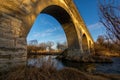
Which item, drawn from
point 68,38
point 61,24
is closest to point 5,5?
point 61,24

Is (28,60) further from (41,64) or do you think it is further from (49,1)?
(49,1)

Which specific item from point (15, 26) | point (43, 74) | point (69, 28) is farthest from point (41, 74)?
point (69, 28)

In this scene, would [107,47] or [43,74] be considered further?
[107,47]

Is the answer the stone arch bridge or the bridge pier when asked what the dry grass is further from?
the stone arch bridge

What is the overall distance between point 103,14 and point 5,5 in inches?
114

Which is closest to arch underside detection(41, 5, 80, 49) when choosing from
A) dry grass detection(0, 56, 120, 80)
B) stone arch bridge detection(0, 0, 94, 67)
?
stone arch bridge detection(0, 0, 94, 67)

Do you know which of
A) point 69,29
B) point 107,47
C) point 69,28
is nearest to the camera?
point 107,47

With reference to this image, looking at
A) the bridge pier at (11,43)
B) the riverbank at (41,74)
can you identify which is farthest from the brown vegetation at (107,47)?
the bridge pier at (11,43)

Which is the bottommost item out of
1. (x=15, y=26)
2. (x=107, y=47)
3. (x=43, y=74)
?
(x=43, y=74)

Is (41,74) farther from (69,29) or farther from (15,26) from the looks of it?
(69,29)

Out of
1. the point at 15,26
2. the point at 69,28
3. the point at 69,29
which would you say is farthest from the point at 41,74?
the point at 69,29

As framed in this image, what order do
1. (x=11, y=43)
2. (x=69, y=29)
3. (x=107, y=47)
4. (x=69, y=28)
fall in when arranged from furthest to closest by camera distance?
(x=69, y=29) → (x=69, y=28) → (x=107, y=47) → (x=11, y=43)

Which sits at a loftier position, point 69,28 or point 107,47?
point 69,28

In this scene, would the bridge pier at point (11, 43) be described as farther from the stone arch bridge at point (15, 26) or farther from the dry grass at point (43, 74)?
the dry grass at point (43, 74)
